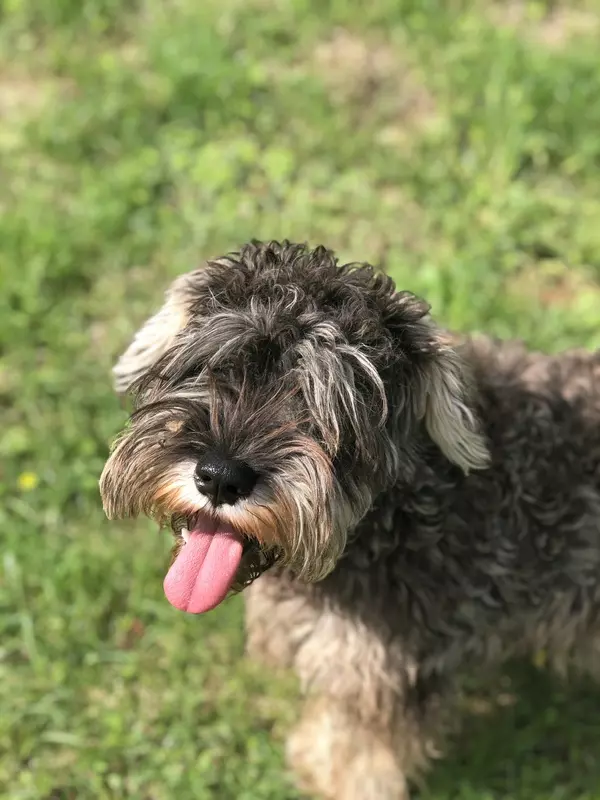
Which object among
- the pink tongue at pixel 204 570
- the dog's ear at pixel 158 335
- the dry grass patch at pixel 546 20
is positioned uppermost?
the dry grass patch at pixel 546 20

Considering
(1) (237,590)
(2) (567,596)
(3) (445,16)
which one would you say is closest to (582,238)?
(3) (445,16)

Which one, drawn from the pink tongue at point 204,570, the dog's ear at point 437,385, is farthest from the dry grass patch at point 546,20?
the pink tongue at point 204,570

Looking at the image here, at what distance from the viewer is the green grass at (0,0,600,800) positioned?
12.0 ft

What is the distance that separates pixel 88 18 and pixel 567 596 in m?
4.99

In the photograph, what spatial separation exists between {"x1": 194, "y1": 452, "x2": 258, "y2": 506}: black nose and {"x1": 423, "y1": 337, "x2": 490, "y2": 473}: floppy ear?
0.70m

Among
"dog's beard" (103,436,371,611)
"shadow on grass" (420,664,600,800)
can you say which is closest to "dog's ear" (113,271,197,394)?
"dog's beard" (103,436,371,611)

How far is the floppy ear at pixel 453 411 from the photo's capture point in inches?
105

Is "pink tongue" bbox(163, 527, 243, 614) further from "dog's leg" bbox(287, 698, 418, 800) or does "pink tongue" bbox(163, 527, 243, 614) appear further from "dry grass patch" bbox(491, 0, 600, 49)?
"dry grass patch" bbox(491, 0, 600, 49)

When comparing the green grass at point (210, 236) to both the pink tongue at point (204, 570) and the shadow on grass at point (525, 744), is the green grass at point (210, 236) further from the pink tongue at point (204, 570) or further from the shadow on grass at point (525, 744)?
the pink tongue at point (204, 570)

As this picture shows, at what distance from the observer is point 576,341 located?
4.79 meters

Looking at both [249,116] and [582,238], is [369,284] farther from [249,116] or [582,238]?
[249,116]

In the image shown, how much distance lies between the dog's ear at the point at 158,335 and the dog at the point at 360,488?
10 mm

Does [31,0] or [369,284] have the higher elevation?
[31,0]

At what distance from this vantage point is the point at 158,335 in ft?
9.37
